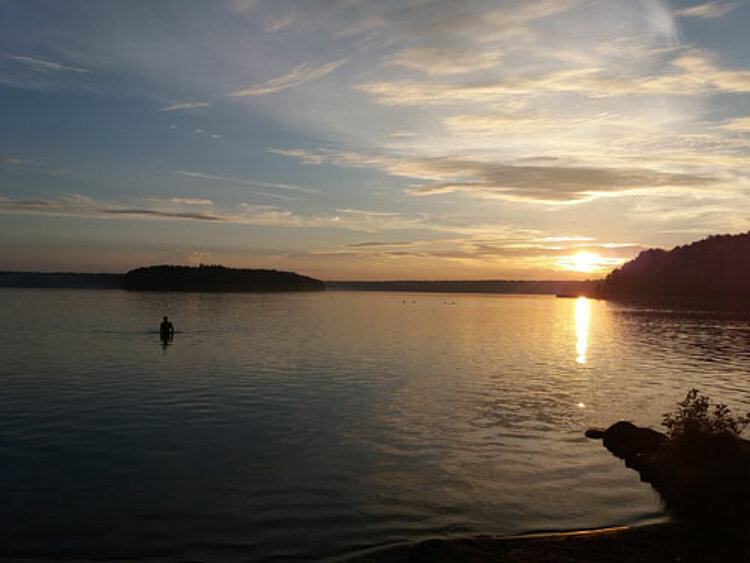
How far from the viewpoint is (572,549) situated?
567 inches

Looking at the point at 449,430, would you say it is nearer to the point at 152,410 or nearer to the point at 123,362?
the point at 152,410

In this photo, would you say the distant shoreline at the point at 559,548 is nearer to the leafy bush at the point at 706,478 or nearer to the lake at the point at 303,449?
the leafy bush at the point at 706,478

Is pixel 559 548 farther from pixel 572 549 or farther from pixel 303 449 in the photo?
pixel 303 449

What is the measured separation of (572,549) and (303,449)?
41.8 ft

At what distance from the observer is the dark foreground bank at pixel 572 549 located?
45.3ft

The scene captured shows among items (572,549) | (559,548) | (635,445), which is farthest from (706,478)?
(559,548)

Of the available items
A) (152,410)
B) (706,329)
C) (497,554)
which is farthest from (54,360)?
(706,329)

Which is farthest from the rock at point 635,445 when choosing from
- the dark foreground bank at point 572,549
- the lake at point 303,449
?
the dark foreground bank at point 572,549

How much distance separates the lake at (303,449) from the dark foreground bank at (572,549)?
1525 mm

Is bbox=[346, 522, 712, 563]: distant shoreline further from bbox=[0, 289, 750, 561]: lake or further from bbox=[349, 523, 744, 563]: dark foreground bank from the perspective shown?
bbox=[0, 289, 750, 561]: lake

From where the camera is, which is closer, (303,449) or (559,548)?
(559,548)

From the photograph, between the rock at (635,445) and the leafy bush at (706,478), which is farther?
the rock at (635,445)

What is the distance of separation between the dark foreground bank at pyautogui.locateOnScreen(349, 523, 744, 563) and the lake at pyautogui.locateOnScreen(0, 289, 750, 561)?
1525 mm

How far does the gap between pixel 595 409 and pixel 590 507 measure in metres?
17.4
